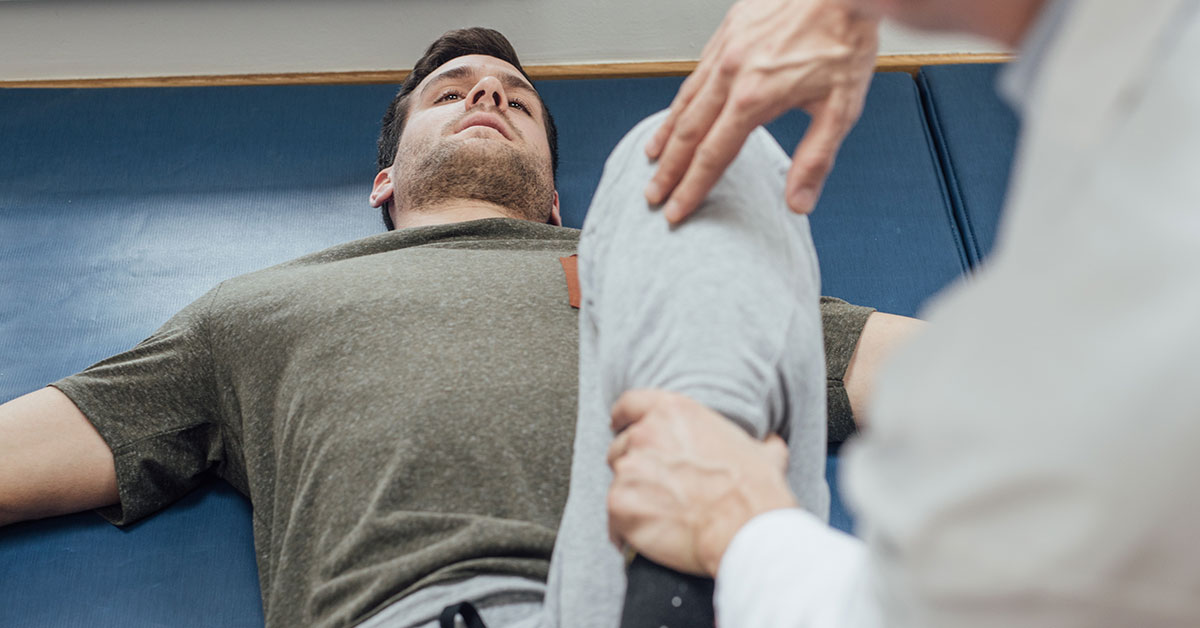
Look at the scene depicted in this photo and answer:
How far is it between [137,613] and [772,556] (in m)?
0.90

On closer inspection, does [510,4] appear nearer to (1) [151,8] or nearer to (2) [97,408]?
(1) [151,8]

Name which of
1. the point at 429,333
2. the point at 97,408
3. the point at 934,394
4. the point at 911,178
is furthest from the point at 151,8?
the point at 934,394

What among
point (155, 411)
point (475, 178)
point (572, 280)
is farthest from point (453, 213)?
point (155, 411)

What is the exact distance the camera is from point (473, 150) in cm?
159

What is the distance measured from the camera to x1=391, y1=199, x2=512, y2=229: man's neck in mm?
1577

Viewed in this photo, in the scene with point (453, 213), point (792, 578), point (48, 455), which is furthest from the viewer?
point (453, 213)

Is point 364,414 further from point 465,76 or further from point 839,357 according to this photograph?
point 465,76

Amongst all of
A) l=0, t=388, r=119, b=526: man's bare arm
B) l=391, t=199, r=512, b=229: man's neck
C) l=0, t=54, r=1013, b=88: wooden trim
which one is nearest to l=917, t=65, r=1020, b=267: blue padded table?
l=0, t=54, r=1013, b=88: wooden trim

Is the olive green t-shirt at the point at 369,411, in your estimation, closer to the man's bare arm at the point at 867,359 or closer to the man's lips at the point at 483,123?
the man's bare arm at the point at 867,359

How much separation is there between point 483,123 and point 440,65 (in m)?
0.27

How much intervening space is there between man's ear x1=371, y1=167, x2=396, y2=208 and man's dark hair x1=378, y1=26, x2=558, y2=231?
4cm

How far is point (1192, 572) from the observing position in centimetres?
37

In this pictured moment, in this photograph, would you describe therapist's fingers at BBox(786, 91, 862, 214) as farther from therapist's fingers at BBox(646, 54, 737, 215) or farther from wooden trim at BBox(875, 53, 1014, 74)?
wooden trim at BBox(875, 53, 1014, 74)

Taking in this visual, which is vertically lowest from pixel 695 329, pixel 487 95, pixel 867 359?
pixel 867 359
